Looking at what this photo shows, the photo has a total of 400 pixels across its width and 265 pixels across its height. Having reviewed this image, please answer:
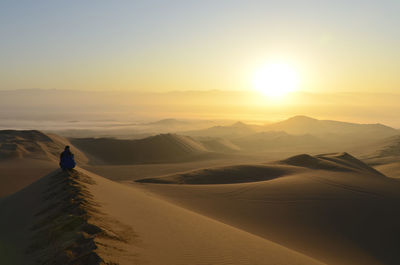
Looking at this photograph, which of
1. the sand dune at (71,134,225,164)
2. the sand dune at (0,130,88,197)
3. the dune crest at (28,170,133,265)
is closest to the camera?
the dune crest at (28,170,133,265)

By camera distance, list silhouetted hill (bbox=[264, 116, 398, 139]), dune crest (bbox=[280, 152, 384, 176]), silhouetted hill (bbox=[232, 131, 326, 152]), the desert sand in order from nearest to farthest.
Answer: the desert sand, dune crest (bbox=[280, 152, 384, 176]), silhouetted hill (bbox=[232, 131, 326, 152]), silhouetted hill (bbox=[264, 116, 398, 139])


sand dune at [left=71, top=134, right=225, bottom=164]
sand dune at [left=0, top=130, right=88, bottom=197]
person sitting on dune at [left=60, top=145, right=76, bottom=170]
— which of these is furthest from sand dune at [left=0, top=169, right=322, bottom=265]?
sand dune at [left=71, top=134, right=225, bottom=164]

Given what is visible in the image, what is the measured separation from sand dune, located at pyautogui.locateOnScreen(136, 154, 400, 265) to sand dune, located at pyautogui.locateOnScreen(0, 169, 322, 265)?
9.15ft

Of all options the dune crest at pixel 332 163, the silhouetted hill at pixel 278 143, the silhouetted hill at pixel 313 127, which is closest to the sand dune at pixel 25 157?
the dune crest at pixel 332 163

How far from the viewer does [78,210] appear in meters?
7.19

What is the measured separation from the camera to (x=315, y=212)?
528 inches

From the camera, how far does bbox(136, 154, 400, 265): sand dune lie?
10560mm

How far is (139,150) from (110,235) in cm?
4616

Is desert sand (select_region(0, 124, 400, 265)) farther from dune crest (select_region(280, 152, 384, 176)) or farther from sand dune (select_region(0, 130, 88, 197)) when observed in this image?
dune crest (select_region(280, 152, 384, 176))

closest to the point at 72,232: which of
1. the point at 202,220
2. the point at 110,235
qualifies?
the point at 110,235

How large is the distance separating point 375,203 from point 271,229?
676cm

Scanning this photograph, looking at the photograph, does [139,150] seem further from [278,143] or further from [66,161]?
[278,143]

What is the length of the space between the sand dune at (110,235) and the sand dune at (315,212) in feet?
9.15

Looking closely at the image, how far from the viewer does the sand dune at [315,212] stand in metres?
10.6
